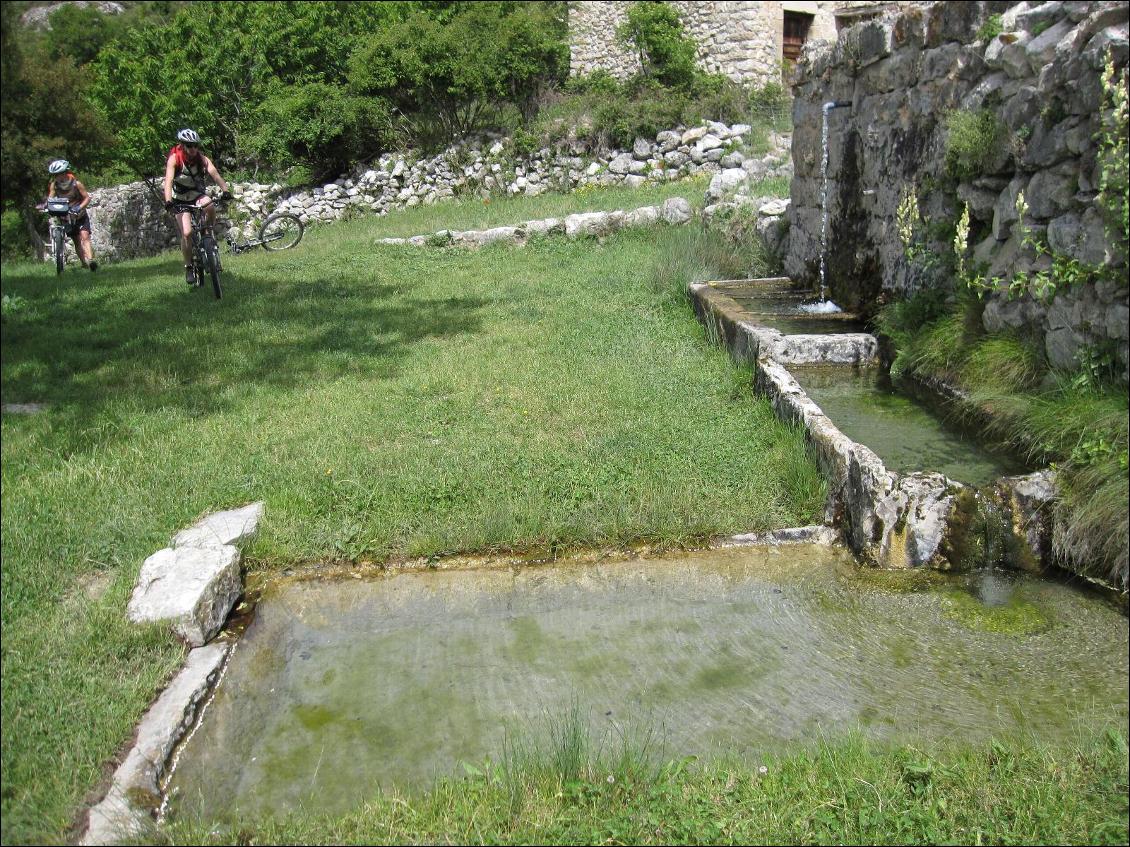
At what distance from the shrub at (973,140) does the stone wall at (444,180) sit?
1006 cm

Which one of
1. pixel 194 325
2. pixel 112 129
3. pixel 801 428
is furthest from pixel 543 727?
pixel 112 129

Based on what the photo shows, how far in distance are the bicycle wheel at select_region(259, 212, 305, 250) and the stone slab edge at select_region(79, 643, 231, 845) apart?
10.9 meters

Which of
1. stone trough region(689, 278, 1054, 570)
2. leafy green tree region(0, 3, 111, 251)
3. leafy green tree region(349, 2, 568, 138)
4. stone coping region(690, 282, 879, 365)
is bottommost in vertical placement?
stone trough region(689, 278, 1054, 570)

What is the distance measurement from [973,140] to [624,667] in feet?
14.4

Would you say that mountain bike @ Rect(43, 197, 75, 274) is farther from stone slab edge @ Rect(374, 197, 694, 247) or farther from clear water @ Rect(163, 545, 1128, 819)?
clear water @ Rect(163, 545, 1128, 819)

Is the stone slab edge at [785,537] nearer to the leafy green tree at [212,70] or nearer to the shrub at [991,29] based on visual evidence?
the shrub at [991,29]

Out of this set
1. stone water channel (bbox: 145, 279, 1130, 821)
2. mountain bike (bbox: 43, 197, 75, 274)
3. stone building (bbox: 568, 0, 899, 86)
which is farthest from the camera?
stone building (bbox: 568, 0, 899, 86)

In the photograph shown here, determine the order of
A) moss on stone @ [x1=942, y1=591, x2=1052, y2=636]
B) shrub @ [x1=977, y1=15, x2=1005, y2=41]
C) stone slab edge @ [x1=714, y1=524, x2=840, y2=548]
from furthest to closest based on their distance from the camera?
shrub @ [x1=977, y1=15, x2=1005, y2=41]
stone slab edge @ [x1=714, y1=524, x2=840, y2=548]
moss on stone @ [x1=942, y1=591, x2=1052, y2=636]

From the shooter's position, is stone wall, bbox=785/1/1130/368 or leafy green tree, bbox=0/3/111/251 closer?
stone wall, bbox=785/1/1130/368

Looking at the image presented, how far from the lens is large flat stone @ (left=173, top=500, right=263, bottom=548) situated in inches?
162

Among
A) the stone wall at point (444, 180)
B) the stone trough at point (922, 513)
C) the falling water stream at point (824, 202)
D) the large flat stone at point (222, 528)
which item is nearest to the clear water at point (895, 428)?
the stone trough at point (922, 513)

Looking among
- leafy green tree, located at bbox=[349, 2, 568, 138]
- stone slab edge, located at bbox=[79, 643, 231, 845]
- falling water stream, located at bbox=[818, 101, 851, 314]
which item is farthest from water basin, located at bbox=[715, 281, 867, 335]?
leafy green tree, located at bbox=[349, 2, 568, 138]

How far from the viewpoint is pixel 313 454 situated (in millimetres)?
5125

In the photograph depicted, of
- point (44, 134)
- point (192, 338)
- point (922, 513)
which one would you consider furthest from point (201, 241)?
point (44, 134)
